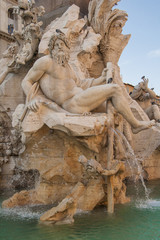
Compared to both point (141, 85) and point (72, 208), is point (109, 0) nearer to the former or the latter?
point (141, 85)

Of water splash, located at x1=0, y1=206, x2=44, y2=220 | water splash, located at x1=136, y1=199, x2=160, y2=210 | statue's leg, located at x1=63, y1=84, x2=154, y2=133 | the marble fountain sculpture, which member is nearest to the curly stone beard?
the marble fountain sculpture

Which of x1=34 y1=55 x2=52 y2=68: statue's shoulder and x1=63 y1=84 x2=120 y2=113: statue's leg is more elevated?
x1=34 y1=55 x2=52 y2=68: statue's shoulder

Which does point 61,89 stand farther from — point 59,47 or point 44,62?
point 59,47

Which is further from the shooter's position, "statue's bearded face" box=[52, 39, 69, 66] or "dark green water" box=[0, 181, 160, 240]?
"statue's bearded face" box=[52, 39, 69, 66]

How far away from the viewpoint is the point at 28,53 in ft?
18.7

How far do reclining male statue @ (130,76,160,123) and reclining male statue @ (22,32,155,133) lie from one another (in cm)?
306

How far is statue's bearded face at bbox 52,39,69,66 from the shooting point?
4578 millimetres

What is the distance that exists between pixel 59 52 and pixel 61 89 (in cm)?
60

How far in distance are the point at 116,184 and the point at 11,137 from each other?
2.73 meters

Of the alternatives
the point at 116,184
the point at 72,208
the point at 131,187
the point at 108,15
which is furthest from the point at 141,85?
the point at 72,208

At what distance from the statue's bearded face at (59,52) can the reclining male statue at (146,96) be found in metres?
3.82

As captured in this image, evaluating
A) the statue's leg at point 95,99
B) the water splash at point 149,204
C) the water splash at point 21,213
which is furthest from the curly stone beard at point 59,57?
the water splash at point 149,204

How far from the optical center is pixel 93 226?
3.77 metres

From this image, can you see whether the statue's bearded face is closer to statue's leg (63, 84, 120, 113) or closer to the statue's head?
the statue's head
